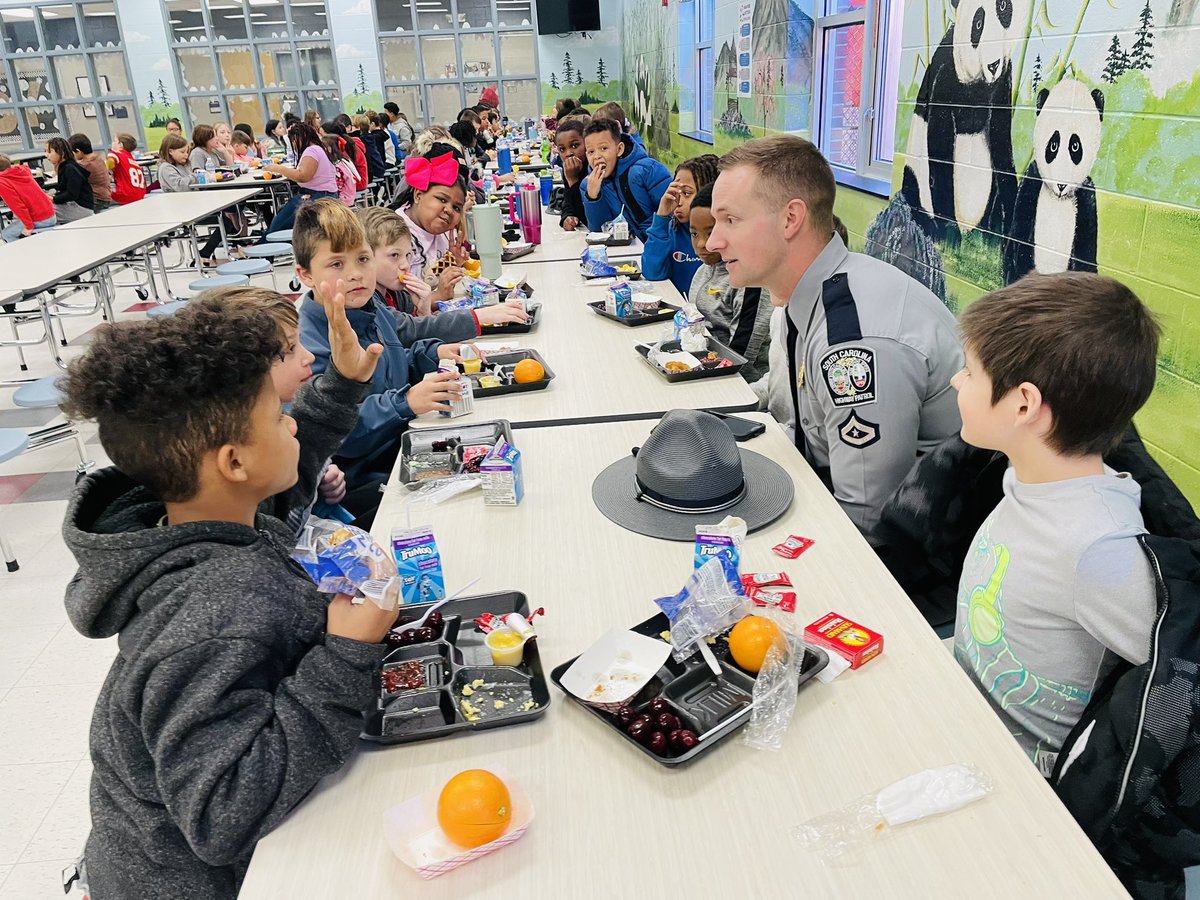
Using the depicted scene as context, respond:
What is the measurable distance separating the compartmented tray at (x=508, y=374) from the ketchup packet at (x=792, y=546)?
1142 mm

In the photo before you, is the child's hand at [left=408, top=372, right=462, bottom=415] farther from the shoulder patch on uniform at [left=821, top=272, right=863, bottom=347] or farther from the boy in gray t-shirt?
the boy in gray t-shirt

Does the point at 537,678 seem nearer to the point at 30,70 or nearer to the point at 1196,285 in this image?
the point at 1196,285

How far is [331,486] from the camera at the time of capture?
2129 millimetres

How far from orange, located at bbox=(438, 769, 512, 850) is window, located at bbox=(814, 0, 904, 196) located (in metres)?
3.56

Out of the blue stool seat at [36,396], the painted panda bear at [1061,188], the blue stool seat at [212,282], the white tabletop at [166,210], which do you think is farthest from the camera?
the white tabletop at [166,210]

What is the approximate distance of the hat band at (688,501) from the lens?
1758 millimetres

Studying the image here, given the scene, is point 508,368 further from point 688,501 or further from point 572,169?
point 572,169

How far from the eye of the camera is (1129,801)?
1126mm

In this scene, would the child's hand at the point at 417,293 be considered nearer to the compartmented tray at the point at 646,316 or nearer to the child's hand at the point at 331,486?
the compartmented tray at the point at 646,316

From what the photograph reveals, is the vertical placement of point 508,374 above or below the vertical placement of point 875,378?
below

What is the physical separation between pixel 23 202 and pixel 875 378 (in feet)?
27.5

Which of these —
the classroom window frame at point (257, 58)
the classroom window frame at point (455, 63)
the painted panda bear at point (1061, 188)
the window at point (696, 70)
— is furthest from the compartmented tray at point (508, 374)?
the classroom window frame at point (257, 58)

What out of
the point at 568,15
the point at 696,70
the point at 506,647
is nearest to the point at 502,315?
the point at 506,647

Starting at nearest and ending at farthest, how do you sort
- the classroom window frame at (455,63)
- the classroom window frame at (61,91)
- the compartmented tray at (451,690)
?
the compartmented tray at (451,690) < the classroom window frame at (61,91) < the classroom window frame at (455,63)
